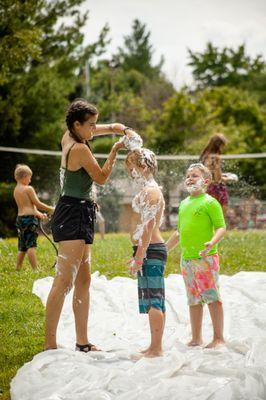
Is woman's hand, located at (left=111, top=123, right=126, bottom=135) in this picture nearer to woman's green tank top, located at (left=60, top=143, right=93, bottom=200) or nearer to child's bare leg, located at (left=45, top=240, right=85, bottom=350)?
woman's green tank top, located at (left=60, top=143, right=93, bottom=200)

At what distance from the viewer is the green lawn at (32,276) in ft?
16.2

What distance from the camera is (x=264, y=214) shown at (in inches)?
743

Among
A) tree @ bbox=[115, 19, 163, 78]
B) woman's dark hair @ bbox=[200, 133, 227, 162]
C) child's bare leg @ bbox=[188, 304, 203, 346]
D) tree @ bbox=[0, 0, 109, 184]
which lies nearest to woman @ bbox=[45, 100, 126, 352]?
child's bare leg @ bbox=[188, 304, 203, 346]

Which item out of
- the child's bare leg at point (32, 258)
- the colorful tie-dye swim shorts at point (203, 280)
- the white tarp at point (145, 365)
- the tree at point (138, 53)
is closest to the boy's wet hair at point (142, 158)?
the colorful tie-dye swim shorts at point (203, 280)

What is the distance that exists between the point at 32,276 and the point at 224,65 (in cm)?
3499

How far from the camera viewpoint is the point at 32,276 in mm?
7648

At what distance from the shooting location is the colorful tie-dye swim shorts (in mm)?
4973

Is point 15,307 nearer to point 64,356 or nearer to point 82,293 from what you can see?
point 82,293

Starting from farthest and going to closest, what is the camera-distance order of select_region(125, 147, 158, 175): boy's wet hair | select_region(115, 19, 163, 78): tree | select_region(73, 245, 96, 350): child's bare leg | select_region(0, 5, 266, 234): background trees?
select_region(115, 19, 163, 78): tree, select_region(0, 5, 266, 234): background trees, select_region(73, 245, 96, 350): child's bare leg, select_region(125, 147, 158, 175): boy's wet hair

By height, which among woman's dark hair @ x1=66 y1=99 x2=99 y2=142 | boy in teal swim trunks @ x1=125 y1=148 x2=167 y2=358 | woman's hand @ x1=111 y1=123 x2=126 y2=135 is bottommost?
boy in teal swim trunks @ x1=125 y1=148 x2=167 y2=358

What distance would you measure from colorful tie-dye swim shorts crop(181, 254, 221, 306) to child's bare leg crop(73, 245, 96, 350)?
80 centimetres

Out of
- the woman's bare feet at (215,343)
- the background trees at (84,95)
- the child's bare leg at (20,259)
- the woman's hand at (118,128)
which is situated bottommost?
the woman's bare feet at (215,343)

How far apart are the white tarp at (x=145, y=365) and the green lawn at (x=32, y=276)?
26cm

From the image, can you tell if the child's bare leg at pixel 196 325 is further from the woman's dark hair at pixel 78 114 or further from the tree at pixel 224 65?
the tree at pixel 224 65
